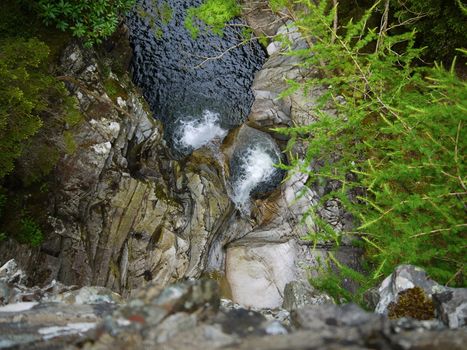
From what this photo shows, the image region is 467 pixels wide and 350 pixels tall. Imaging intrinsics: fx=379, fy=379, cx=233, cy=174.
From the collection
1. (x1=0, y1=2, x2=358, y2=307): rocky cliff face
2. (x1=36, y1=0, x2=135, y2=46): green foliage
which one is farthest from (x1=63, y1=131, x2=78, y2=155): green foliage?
(x1=36, y1=0, x2=135, y2=46): green foliage

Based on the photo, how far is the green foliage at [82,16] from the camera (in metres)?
10.4

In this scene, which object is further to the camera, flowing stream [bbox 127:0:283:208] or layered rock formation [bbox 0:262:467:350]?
flowing stream [bbox 127:0:283:208]

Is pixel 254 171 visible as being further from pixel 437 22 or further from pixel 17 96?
pixel 17 96

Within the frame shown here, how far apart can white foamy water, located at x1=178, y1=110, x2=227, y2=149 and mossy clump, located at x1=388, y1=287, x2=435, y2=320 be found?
10475 mm

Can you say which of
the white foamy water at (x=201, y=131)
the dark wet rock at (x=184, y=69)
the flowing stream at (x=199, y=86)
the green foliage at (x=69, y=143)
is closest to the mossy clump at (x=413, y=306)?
the green foliage at (x=69, y=143)

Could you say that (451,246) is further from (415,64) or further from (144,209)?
(144,209)

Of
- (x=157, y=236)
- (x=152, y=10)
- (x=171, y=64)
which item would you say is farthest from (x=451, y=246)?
(x=152, y=10)

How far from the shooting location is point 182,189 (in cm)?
1377

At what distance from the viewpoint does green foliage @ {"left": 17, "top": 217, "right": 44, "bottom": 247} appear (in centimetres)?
958

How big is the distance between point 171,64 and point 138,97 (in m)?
3.58

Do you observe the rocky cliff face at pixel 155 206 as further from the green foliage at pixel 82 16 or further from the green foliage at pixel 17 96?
the green foliage at pixel 17 96

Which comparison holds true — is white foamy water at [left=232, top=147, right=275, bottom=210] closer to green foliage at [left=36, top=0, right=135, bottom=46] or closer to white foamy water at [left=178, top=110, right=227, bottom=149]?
white foamy water at [left=178, top=110, right=227, bottom=149]

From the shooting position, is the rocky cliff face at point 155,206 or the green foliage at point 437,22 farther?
the rocky cliff face at point 155,206

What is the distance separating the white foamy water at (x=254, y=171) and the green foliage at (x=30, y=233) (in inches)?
294
